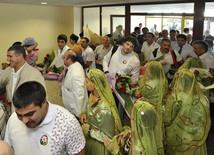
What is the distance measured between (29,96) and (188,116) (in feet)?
5.84

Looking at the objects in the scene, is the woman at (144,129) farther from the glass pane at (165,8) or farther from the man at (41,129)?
the glass pane at (165,8)

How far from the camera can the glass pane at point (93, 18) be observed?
8201 millimetres

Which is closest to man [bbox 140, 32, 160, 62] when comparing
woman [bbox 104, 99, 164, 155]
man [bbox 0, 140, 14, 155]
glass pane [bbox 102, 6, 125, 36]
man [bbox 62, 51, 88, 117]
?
glass pane [bbox 102, 6, 125, 36]

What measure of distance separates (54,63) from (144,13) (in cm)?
287

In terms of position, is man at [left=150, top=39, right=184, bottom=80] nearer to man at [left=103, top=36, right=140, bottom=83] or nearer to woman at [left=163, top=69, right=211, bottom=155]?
man at [left=103, top=36, right=140, bottom=83]

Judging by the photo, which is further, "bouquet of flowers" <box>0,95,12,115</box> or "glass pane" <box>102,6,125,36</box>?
"glass pane" <box>102,6,125,36</box>

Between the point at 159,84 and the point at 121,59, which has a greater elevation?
the point at 121,59

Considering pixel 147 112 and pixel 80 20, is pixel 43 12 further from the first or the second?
pixel 147 112

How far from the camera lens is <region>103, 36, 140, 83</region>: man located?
13.2ft

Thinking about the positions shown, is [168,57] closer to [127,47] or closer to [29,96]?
[127,47]

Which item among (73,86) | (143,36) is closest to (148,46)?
(143,36)

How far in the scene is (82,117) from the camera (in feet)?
9.16

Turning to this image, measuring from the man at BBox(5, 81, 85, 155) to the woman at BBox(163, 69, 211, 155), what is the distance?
1.36 meters

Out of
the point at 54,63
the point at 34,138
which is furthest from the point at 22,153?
the point at 54,63
